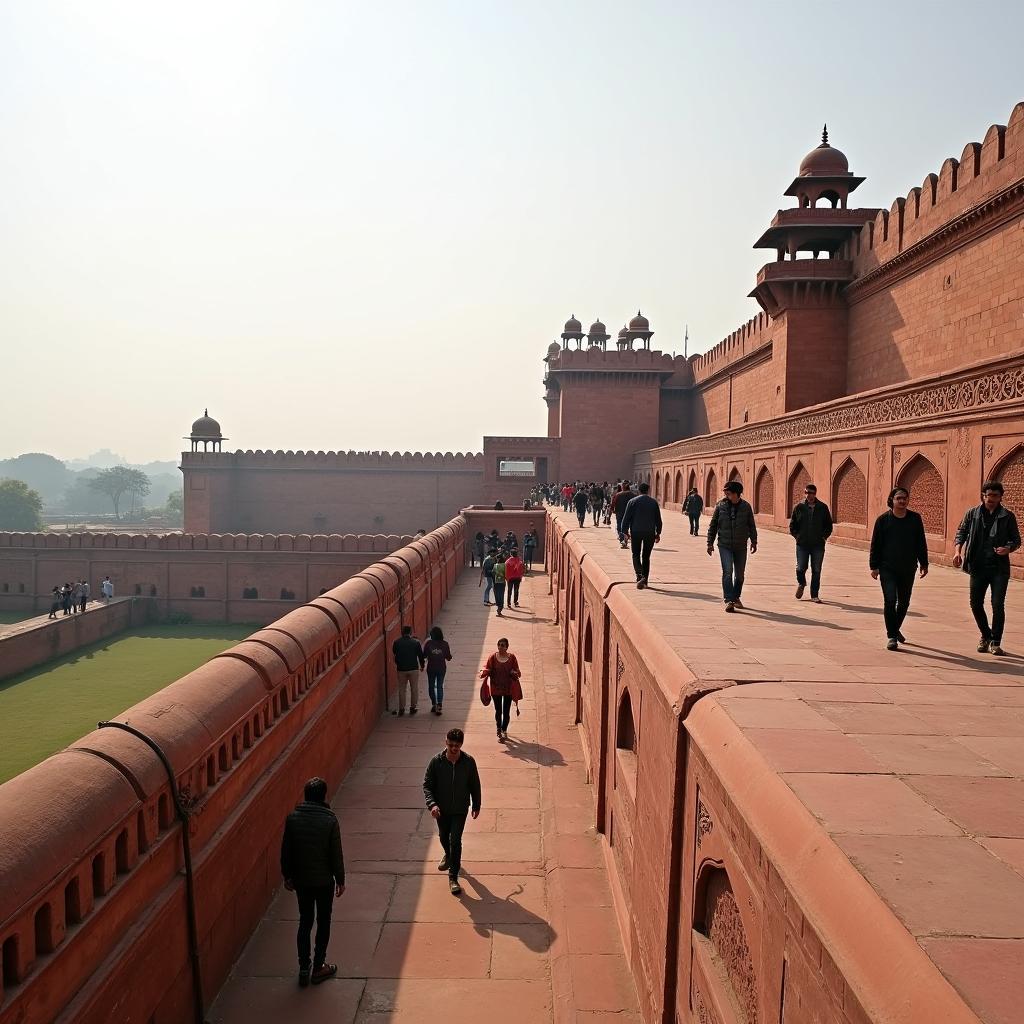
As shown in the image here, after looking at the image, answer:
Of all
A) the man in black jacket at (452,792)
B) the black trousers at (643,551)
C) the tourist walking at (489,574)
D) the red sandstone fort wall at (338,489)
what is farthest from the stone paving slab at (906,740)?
the red sandstone fort wall at (338,489)

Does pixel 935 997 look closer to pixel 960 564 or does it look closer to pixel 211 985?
pixel 211 985

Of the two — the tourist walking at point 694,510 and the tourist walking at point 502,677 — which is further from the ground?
the tourist walking at point 694,510

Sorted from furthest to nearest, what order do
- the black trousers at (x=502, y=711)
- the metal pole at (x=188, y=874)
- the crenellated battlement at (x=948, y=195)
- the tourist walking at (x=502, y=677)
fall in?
the crenellated battlement at (x=948, y=195)
the black trousers at (x=502, y=711)
the tourist walking at (x=502, y=677)
the metal pole at (x=188, y=874)

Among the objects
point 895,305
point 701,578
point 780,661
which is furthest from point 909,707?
point 895,305

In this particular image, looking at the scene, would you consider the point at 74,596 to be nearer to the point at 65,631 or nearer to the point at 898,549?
the point at 65,631

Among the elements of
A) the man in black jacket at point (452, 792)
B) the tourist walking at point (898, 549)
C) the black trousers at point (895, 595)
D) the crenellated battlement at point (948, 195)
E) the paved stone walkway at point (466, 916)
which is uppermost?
the crenellated battlement at point (948, 195)

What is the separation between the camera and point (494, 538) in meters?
22.0

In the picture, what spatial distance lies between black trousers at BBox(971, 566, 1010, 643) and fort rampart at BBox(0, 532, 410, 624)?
79.3 feet

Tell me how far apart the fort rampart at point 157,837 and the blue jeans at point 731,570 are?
3.39 meters

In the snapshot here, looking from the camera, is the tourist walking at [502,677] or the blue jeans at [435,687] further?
the blue jeans at [435,687]

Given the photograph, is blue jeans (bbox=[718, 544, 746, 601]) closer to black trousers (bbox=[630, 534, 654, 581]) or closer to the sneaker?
black trousers (bbox=[630, 534, 654, 581])

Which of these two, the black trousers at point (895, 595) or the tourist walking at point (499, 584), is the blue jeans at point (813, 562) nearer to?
the black trousers at point (895, 595)

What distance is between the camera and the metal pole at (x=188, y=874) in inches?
146

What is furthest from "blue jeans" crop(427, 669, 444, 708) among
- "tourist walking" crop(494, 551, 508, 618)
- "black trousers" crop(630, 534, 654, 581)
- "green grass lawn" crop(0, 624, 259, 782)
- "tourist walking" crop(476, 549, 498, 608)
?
"green grass lawn" crop(0, 624, 259, 782)
